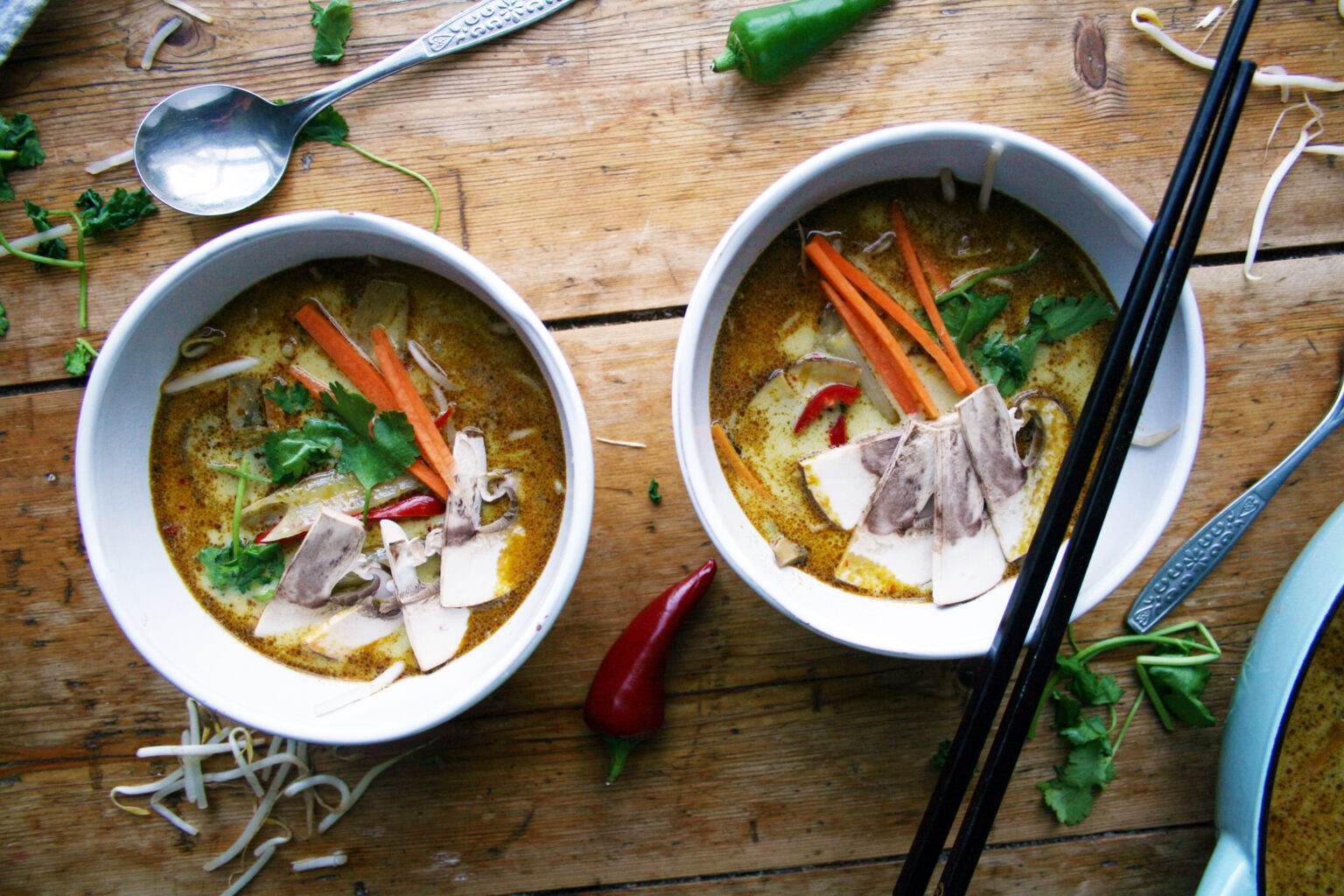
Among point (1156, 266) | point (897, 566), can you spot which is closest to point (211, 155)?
point (897, 566)

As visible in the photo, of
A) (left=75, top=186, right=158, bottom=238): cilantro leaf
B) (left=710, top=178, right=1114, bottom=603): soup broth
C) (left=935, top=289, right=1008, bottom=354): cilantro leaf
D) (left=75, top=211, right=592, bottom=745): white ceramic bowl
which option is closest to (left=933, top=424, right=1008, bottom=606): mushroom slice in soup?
(left=710, top=178, right=1114, bottom=603): soup broth

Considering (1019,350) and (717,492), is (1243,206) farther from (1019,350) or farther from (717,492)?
(717,492)

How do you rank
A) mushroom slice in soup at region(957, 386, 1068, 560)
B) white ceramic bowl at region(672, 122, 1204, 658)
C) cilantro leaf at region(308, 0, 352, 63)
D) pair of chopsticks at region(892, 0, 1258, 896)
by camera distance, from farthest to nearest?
cilantro leaf at region(308, 0, 352, 63) < mushroom slice in soup at region(957, 386, 1068, 560) < white ceramic bowl at region(672, 122, 1204, 658) < pair of chopsticks at region(892, 0, 1258, 896)

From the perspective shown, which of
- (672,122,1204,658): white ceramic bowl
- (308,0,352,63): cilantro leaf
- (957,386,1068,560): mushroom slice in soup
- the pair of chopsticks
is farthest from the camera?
(308,0,352,63): cilantro leaf

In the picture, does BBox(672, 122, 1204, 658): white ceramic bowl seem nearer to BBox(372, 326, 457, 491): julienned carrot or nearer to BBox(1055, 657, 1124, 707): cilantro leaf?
BBox(1055, 657, 1124, 707): cilantro leaf

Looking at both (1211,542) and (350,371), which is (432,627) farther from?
(1211,542)

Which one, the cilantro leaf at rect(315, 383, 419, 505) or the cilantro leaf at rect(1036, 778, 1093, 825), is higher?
the cilantro leaf at rect(315, 383, 419, 505)
